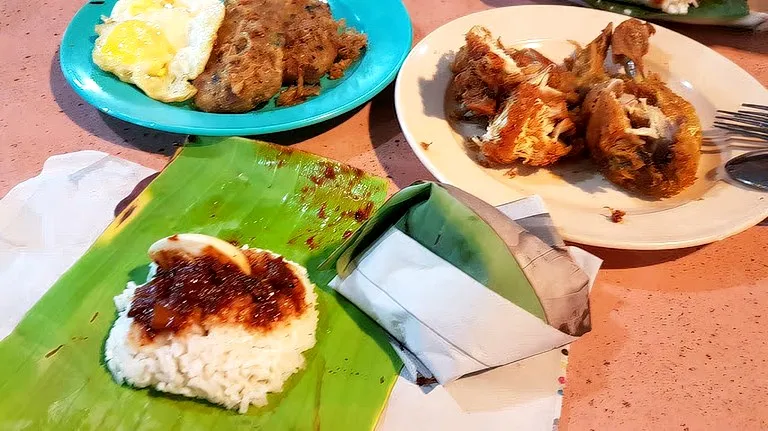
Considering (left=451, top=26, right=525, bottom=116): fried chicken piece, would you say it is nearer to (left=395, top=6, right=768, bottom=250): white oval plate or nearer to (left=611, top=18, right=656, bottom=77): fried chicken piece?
(left=395, top=6, right=768, bottom=250): white oval plate

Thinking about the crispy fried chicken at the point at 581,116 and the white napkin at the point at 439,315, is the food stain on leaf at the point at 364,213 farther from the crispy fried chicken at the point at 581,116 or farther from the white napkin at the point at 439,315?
the crispy fried chicken at the point at 581,116

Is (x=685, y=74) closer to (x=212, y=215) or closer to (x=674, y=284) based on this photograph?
(x=674, y=284)

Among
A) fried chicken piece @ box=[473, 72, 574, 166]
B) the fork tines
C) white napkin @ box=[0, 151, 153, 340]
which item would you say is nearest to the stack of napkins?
fried chicken piece @ box=[473, 72, 574, 166]

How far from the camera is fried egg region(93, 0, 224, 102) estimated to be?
201 centimetres

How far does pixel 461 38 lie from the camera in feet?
7.10

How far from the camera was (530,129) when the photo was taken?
1.71 metres

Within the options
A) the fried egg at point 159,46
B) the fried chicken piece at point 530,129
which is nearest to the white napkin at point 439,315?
the fried chicken piece at point 530,129

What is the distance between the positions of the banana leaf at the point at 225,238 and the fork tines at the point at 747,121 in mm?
1161

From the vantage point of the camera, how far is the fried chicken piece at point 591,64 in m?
1.88

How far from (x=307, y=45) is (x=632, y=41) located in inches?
45.1

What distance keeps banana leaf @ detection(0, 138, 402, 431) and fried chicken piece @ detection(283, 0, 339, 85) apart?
430 mm

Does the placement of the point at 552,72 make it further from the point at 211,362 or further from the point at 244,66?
the point at 211,362

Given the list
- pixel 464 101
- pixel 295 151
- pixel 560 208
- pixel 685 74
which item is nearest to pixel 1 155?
pixel 295 151

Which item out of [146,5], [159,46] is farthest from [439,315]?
[146,5]
